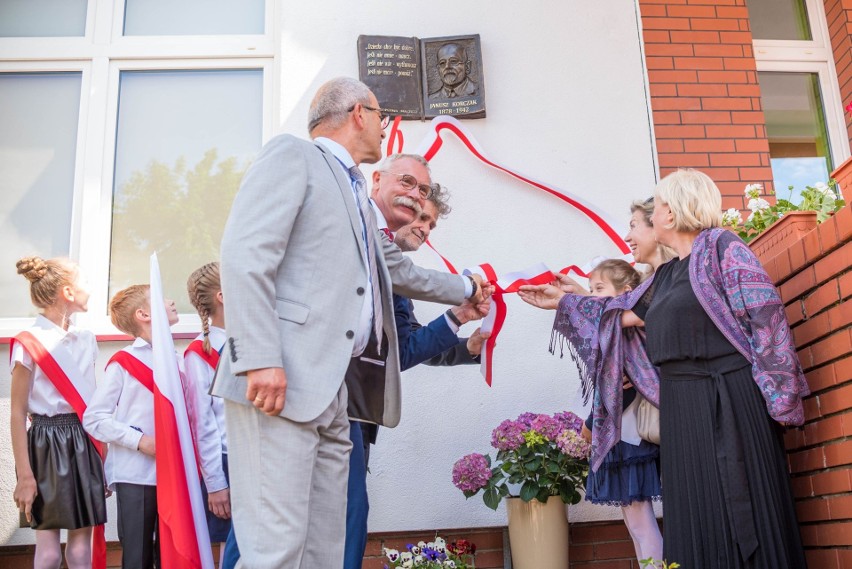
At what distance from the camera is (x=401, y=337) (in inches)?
139

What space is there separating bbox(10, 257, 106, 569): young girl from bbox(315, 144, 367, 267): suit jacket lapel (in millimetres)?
1798

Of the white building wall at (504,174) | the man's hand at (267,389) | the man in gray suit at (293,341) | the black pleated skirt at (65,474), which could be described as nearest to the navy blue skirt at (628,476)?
the white building wall at (504,174)

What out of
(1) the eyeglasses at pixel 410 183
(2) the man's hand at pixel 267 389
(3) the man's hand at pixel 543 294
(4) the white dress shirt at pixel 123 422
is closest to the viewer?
(2) the man's hand at pixel 267 389

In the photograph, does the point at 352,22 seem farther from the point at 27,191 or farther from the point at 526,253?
the point at 27,191

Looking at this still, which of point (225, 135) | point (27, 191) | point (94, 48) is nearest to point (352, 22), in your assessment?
point (225, 135)

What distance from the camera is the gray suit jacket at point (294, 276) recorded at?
226cm

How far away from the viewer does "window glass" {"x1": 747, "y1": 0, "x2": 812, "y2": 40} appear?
6.10 metres

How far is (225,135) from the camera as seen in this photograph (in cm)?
520

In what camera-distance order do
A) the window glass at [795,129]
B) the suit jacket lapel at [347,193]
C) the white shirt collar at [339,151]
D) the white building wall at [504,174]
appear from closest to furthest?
the suit jacket lapel at [347,193], the white shirt collar at [339,151], the white building wall at [504,174], the window glass at [795,129]

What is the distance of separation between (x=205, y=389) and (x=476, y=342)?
3.84 ft

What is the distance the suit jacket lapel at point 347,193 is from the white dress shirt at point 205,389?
127 cm

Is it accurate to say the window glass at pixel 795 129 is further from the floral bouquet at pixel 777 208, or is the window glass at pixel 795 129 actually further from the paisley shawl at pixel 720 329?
the paisley shawl at pixel 720 329

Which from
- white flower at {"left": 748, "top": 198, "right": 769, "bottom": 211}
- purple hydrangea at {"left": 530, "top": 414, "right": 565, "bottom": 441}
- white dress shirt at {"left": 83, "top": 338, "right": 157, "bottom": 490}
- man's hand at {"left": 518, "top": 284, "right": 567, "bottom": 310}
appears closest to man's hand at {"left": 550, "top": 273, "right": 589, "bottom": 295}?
man's hand at {"left": 518, "top": 284, "right": 567, "bottom": 310}

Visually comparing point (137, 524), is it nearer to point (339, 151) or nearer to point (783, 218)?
point (339, 151)
